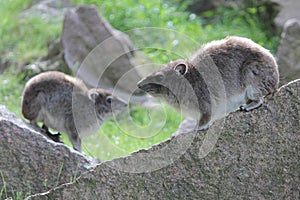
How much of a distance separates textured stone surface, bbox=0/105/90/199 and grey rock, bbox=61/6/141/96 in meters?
5.26

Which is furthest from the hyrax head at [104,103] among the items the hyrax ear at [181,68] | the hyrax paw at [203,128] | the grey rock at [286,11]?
the grey rock at [286,11]

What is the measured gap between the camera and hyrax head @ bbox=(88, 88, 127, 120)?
10.3 metres

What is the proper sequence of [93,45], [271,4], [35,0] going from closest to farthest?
[93,45] < [271,4] < [35,0]

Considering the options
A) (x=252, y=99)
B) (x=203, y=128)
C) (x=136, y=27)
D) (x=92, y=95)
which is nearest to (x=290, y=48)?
(x=136, y=27)

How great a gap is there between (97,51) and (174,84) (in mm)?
6299

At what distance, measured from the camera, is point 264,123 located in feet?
19.7

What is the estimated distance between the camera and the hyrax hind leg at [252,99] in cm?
613

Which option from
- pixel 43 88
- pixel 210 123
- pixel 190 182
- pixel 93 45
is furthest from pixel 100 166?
pixel 93 45

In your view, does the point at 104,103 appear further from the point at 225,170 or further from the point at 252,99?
the point at 225,170

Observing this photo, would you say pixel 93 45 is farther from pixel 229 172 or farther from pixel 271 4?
pixel 229 172

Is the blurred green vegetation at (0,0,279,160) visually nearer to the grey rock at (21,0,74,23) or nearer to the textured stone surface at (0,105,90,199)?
the grey rock at (21,0,74,23)

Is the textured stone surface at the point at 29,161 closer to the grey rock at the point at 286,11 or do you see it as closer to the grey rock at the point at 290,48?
the grey rock at the point at 290,48

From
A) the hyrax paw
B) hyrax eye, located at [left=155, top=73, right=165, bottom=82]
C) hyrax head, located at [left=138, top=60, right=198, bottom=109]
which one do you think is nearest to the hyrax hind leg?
the hyrax paw

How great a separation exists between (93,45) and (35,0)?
Answer: 15.3 feet
